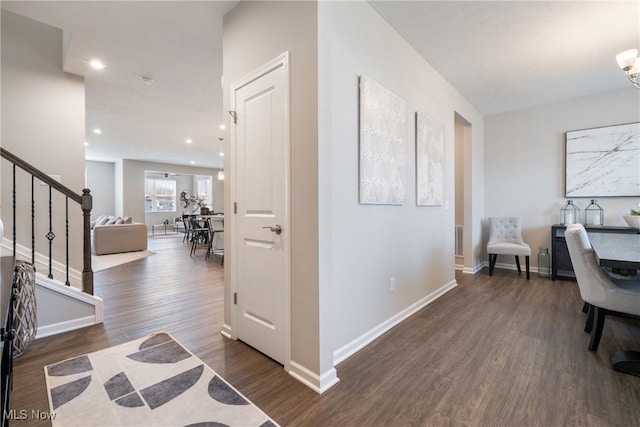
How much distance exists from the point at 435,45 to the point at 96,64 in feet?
12.5

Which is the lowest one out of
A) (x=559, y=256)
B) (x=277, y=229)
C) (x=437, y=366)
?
(x=437, y=366)

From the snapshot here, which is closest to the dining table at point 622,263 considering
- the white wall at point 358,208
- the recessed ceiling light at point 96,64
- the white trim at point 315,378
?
the white wall at point 358,208

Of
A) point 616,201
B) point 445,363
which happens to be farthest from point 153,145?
point 616,201

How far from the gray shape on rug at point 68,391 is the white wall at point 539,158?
225 inches

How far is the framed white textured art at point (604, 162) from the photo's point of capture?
3.86 meters

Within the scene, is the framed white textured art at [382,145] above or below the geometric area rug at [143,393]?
above

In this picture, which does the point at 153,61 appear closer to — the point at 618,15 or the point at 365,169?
the point at 365,169

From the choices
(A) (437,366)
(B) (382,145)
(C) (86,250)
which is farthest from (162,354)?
(B) (382,145)

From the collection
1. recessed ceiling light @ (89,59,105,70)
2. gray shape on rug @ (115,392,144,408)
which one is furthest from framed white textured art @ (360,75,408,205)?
recessed ceiling light @ (89,59,105,70)

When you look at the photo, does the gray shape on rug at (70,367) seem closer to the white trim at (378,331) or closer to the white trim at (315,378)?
the white trim at (315,378)

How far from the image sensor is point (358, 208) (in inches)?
86.4

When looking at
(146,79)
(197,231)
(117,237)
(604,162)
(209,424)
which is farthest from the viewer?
(197,231)

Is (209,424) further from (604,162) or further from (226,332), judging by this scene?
(604,162)

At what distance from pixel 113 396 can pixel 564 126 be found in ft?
20.3
